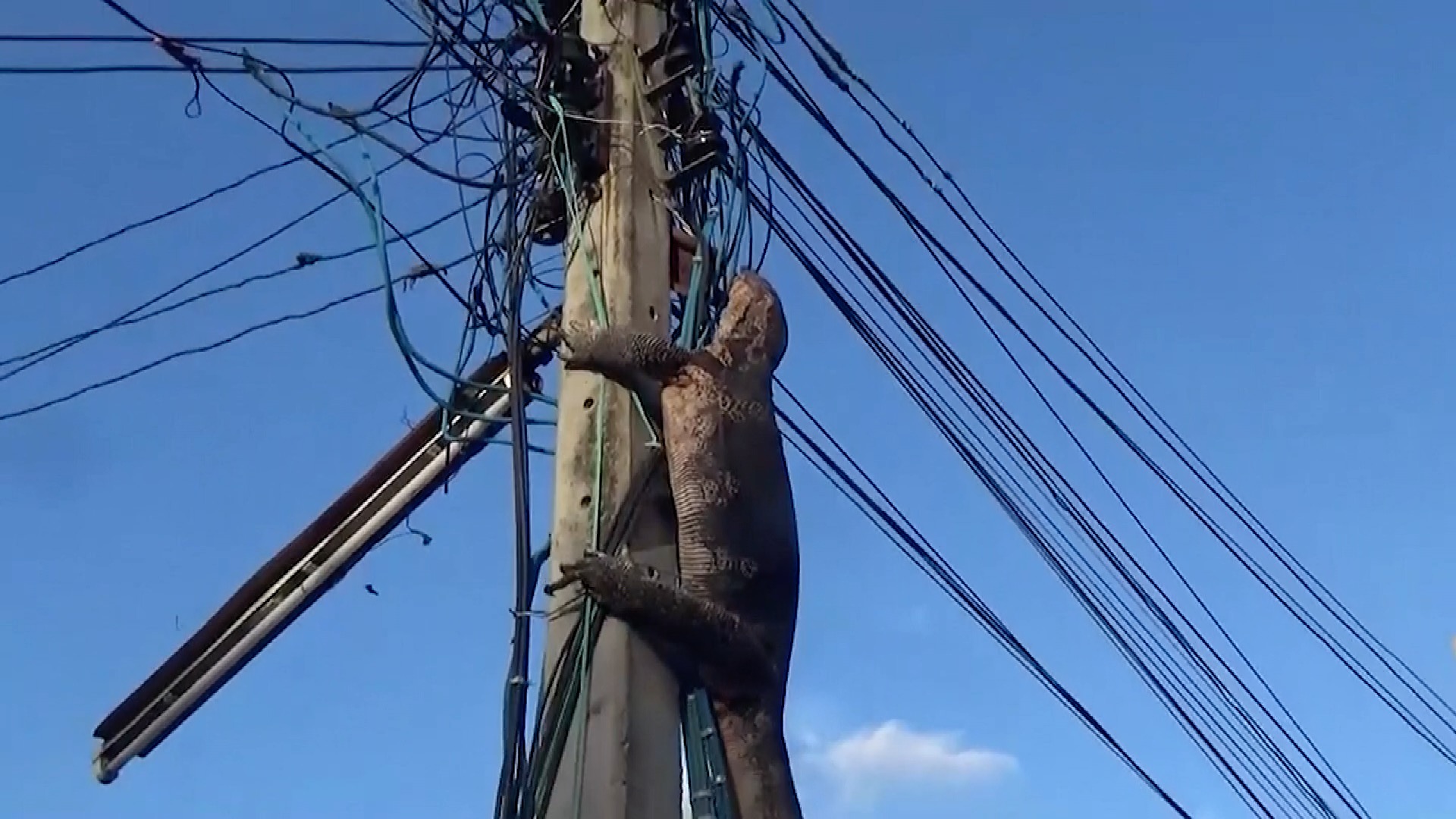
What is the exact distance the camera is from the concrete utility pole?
3.92 m

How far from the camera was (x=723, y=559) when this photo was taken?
421cm

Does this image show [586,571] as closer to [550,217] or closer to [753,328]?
[753,328]

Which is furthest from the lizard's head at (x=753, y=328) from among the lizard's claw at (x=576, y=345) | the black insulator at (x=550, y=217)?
the black insulator at (x=550, y=217)

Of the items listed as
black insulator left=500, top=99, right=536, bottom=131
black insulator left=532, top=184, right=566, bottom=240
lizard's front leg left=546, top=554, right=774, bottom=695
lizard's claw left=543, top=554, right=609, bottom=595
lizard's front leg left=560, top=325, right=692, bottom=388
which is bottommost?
lizard's front leg left=546, top=554, right=774, bottom=695

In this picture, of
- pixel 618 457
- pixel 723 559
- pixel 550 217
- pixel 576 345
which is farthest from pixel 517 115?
pixel 723 559

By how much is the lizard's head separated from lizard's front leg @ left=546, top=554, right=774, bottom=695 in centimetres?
76

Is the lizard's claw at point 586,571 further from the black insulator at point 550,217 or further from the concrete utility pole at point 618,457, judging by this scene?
the black insulator at point 550,217

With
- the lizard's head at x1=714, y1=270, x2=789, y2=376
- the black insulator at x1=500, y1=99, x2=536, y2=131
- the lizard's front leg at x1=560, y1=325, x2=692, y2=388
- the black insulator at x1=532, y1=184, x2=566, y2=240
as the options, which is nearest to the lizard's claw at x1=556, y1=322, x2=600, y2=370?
the lizard's front leg at x1=560, y1=325, x2=692, y2=388

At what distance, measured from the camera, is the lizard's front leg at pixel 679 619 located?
401 cm

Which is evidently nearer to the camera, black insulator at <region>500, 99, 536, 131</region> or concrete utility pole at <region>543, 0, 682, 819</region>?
concrete utility pole at <region>543, 0, 682, 819</region>

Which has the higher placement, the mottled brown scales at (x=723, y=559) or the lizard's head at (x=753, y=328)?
the lizard's head at (x=753, y=328)

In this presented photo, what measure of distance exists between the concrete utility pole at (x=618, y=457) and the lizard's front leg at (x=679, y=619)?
6cm

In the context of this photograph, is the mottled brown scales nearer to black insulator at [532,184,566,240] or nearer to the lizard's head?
the lizard's head

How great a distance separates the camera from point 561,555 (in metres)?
4.16
